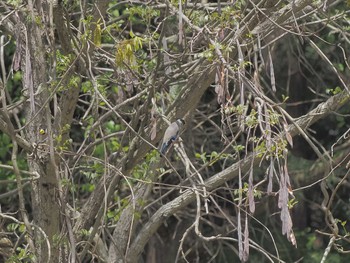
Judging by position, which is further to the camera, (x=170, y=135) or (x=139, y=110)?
(x=139, y=110)

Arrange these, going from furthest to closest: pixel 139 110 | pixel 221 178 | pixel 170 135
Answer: pixel 221 178
pixel 139 110
pixel 170 135

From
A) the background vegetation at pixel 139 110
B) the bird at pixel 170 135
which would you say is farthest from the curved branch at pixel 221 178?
the bird at pixel 170 135

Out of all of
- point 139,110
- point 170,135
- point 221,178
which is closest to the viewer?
point 170,135

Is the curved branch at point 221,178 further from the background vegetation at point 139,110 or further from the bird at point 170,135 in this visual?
the bird at point 170,135

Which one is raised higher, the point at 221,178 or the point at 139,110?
the point at 139,110

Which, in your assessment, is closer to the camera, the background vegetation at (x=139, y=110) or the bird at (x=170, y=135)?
the background vegetation at (x=139, y=110)

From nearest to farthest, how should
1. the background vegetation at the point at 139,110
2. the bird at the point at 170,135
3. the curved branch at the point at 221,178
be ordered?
the background vegetation at the point at 139,110, the bird at the point at 170,135, the curved branch at the point at 221,178

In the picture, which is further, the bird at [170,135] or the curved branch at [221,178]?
the curved branch at [221,178]

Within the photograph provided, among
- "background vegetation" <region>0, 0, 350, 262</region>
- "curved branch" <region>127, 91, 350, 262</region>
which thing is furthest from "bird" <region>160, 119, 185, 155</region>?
"curved branch" <region>127, 91, 350, 262</region>

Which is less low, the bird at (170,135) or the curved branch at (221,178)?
→ the bird at (170,135)

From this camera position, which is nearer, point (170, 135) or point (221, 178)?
point (170, 135)

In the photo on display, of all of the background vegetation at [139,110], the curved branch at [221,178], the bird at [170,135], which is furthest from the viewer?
the curved branch at [221,178]

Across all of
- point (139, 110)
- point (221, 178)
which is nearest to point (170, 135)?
point (139, 110)

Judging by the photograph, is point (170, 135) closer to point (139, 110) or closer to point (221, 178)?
point (139, 110)
